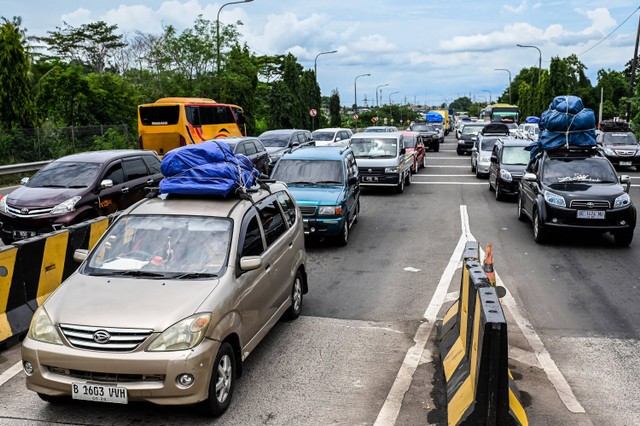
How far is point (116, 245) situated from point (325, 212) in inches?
238

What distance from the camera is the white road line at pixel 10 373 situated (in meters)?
6.01

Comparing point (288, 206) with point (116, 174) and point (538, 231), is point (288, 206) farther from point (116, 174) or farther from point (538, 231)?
point (538, 231)

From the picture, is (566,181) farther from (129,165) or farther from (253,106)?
(253,106)

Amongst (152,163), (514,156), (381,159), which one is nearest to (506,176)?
(514,156)

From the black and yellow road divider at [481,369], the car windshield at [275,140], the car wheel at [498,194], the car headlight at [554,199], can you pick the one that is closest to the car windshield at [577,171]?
the car headlight at [554,199]

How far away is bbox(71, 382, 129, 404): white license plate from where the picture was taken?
4691 millimetres

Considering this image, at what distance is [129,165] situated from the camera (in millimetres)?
12703

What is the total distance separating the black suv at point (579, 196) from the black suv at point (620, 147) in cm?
1485

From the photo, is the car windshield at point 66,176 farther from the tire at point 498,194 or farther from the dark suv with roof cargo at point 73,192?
the tire at point 498,194

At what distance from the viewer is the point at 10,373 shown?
6.18m

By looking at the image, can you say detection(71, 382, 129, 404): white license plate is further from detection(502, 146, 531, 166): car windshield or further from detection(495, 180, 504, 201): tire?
detection(502, 146, 531, 166): car windshield

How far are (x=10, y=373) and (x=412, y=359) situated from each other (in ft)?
13.5

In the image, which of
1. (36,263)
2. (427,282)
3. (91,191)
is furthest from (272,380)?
(91,191)

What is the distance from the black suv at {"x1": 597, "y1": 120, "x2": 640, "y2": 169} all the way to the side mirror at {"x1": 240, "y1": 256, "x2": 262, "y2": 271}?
78.8ft
